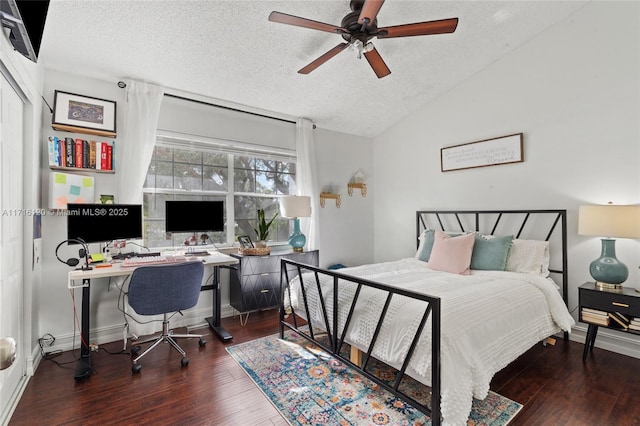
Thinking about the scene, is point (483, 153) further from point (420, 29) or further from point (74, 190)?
point (74, 190)

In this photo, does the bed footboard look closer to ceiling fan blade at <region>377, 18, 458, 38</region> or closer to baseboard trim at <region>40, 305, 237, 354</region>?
baseboard trim at <region>40, 305, 237, 354</region>

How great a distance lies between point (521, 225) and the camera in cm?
327

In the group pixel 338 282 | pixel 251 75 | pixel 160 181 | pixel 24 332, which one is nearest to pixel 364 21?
pixel 251 75

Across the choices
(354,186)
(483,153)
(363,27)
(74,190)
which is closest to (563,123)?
(483,153)

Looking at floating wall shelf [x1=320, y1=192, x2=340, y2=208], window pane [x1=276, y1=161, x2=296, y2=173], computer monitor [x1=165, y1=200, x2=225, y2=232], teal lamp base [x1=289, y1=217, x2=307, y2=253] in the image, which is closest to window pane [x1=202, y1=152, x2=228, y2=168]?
computer monitor [x1=165, y1=200, x2=225, y2=232]

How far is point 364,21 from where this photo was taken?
2018mm

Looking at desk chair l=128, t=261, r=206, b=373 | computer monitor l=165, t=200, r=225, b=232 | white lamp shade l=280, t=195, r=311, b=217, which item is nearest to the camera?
desk chair l=128, t=261, r=206, b=373

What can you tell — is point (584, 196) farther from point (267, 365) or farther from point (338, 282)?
point (267, 365)

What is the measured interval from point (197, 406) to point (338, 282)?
1.21m

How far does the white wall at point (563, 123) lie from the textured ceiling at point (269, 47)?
21cm

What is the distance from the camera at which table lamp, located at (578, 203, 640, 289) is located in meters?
2.37

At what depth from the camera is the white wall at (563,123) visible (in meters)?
2.65

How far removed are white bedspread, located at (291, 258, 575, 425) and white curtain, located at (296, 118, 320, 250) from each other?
4.56ft

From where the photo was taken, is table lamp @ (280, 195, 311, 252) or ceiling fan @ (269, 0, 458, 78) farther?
table lamp @ (280, 195, 311, 252)
